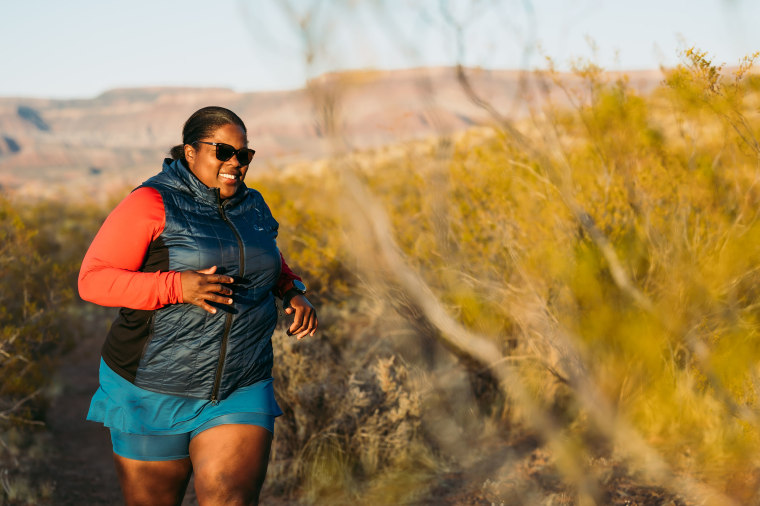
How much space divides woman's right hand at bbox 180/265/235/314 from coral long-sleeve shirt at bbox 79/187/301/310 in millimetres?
26

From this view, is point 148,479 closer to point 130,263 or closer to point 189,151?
point 130,263

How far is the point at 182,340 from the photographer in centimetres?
203

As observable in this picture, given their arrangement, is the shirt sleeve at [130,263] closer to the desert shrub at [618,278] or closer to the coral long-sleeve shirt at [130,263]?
the coral long-sleeve shirt at [130,263]

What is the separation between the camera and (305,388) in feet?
15.9

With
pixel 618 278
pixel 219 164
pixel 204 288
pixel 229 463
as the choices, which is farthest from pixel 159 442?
pixel 618 278

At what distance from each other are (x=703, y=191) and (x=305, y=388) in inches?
132

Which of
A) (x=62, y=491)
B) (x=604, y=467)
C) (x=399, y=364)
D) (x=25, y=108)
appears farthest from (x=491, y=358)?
→ (x=25, y=108)

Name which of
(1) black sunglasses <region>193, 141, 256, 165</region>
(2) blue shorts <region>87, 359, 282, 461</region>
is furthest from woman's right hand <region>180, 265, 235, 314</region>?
(1) black sunglasses <region>193, 141, 256, 165</region>

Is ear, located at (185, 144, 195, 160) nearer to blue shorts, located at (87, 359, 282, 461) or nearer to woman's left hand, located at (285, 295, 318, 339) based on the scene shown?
woman's left hand, located at (285, 295, 318, 339)

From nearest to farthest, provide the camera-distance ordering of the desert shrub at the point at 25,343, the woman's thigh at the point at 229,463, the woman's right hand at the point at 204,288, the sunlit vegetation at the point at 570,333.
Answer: the woman's right hand at the point at 204,288, the woman's thigh at the point at 229,463, the sunlit vegetation at the point at 570,333, the desert shrub at the point at 25,343

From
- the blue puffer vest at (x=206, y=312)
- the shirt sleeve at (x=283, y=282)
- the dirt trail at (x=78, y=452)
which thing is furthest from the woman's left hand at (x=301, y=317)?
the dirt trail at (x=78, y=452)

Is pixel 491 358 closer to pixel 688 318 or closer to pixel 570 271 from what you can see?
pixel 570 271

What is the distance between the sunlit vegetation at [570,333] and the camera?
4184 mm

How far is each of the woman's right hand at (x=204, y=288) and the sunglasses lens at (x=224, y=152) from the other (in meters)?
0.45
